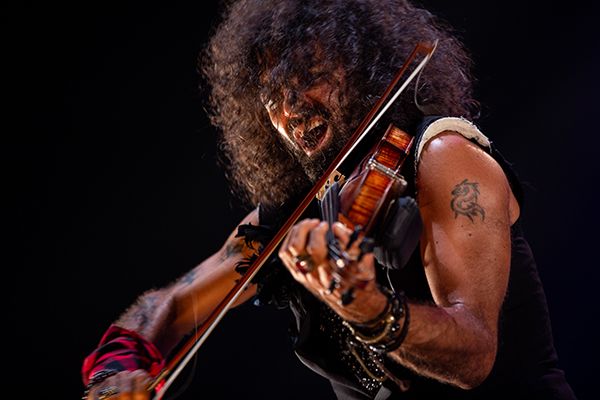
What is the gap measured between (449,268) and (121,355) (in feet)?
3.58

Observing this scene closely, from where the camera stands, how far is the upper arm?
4.13 feet

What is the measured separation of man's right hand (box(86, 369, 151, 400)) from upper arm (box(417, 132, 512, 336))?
0.74 m

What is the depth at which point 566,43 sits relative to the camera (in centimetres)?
304

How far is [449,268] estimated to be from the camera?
1.29m

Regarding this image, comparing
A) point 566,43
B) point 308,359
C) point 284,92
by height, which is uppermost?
point 284,92

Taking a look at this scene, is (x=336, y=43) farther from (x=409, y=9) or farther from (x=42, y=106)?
(x=42, y=106)

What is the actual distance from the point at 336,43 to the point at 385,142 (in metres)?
0.74

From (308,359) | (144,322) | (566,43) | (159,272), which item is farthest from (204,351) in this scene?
(566,43)

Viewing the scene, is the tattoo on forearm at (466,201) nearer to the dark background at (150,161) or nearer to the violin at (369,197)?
the violin at (369,197)

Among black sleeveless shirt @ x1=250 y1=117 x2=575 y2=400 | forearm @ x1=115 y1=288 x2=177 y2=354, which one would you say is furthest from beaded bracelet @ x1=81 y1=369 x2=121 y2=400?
black sleeveless shirt @ x1=250 y1=117 x2=575 y2=400

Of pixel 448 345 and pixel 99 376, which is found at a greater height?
pixel 448 345

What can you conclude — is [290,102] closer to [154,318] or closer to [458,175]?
[458,175]

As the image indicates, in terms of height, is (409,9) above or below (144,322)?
above

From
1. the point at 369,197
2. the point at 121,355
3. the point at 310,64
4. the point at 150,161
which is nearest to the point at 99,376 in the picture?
the point at 121,355
